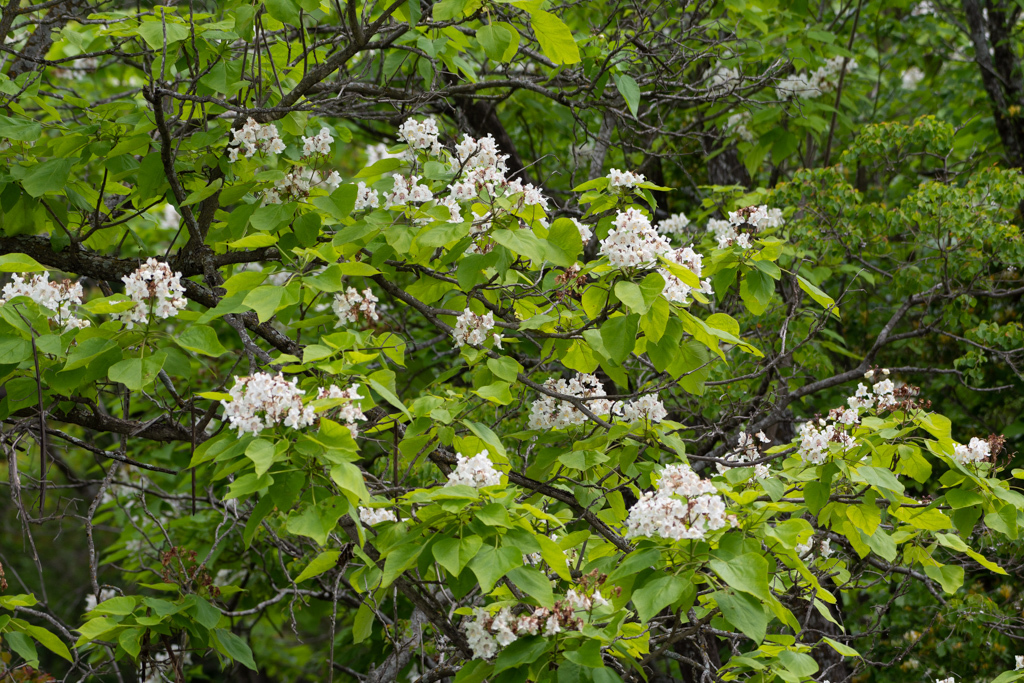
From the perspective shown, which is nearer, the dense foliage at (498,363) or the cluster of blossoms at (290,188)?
the dense foliage at (498,363)

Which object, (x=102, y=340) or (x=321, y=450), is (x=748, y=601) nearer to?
(x=321, y=450)

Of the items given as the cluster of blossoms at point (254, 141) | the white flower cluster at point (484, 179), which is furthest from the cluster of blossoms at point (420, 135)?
the cluster of blossoms at point (254, 141)

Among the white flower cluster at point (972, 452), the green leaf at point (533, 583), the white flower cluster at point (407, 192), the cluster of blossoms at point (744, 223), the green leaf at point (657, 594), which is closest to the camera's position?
the green leaf at point (657, 594)

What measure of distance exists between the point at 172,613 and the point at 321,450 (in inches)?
44.1

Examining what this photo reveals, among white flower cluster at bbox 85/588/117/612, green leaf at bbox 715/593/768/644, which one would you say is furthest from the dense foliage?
white flower cluster at bbox 85/588/117/612

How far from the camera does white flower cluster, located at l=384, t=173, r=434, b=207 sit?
111 inches

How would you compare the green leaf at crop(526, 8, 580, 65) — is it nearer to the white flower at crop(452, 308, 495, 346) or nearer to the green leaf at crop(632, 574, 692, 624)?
the white flower at crop(452, 308, 495, 346)

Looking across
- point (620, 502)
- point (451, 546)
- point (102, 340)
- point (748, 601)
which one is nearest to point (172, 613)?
point (102, 340)

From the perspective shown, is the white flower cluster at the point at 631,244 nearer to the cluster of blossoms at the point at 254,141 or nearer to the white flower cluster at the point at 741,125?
the cluster of blossoms at the point at 254,141

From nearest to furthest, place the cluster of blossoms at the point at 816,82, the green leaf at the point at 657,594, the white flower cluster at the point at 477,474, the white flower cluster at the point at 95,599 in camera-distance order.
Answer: the green leaf at the point at 657,594 → the white flower cluster at the point at 477,474 → the white flower cluster at the point at 95,599 → the cluster of blossoms at the point at 816,82

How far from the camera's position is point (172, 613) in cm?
266

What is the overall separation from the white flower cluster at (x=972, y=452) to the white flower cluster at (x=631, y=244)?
1.18 metres

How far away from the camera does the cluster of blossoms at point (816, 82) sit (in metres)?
4.78

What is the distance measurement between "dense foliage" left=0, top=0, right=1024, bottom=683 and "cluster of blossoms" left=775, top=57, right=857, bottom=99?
25 millimetres
